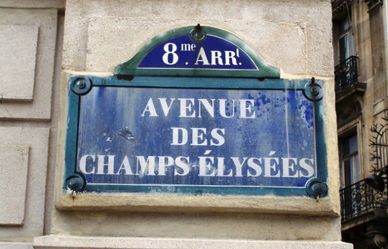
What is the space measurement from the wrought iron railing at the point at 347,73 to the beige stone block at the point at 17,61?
18852 mm

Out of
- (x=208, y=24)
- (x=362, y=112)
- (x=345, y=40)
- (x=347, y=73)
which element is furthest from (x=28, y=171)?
(x=345, y=40)

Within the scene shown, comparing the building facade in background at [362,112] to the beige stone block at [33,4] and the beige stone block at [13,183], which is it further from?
the beige stone block at [13,183]

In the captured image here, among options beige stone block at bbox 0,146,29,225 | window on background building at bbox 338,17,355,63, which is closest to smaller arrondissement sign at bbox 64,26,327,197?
beige stone block at bbox 0,146,29,225

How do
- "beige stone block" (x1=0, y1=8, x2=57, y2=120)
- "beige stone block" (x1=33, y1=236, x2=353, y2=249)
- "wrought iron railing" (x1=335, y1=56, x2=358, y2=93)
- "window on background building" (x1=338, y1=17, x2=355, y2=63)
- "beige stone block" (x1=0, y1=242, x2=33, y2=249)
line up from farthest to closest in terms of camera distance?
"window on background building" (x1=338, y1=17, x2=355, y2=63)
"wrought iron railing" (x1=335, y1=56, x2=358, y2=93)
"beige stone block" (x1=0, y1=8, x2=57, y2=120)
"beige stone block" (x1=0, y1=242, x2=33, y2=249)
"beige stone block" (x1=33, y1=236, x2=353, y2=249)

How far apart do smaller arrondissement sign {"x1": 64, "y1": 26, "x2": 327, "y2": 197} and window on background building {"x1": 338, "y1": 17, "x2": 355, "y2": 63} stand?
19.7 meters

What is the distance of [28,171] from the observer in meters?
4.94

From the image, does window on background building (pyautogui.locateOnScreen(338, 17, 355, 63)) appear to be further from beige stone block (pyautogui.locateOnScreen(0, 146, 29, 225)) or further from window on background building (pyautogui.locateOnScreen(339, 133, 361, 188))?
beige stone block (pyautogui.locateOnScreen(0, 146, 29, 225))

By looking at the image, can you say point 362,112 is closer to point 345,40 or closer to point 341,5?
point 345,40

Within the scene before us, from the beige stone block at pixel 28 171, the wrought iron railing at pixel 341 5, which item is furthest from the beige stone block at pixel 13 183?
the wrought iron railing at pixel 341 5

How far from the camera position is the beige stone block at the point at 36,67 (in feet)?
16.6

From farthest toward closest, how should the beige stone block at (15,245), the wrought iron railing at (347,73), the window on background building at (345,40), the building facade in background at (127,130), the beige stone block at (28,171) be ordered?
the window on background building at (345,40), the wrought iron railing at (347,73), the beige stone block at (28,171), the beige stone block at (15,245), the building facade in background at (127,130)

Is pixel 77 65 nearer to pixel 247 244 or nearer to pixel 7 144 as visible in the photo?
pixel 7 144

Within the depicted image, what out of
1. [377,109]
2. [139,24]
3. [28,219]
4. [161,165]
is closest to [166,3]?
[139,24]

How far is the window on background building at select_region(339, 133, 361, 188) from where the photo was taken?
22594 millimetres
